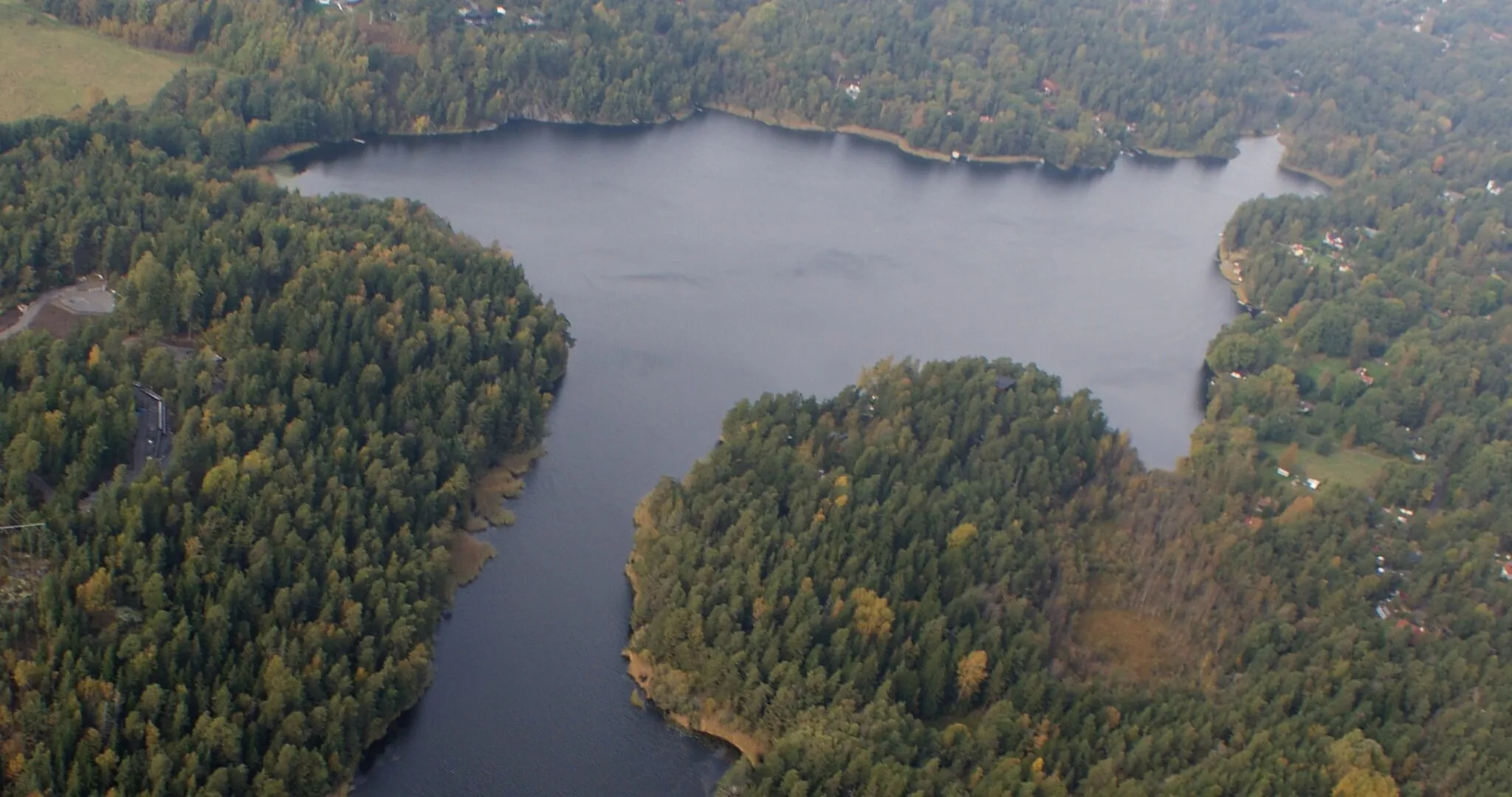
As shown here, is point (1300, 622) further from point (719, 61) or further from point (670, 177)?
point (719, 61)

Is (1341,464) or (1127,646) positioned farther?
(1341,464)

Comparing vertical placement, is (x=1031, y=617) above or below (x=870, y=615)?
above

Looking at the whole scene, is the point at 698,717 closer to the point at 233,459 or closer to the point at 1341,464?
the point at 233,459

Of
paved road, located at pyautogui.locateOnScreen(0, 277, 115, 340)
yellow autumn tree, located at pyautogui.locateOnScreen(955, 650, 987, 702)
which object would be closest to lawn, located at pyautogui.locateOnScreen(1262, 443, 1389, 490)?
yellow autumn tree, located at pyautogui.locateOnScreen(955, 650, 987, 702)

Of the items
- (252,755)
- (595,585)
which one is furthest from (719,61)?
(252,755)

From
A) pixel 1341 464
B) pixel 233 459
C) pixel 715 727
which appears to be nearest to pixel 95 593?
pixel 233 459

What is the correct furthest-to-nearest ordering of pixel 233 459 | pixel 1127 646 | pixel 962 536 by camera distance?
pixel 962 536, pixel 1127 646, pixel 233 459

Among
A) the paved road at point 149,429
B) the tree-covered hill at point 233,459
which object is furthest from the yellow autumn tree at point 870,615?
the paved road at point 149,429
